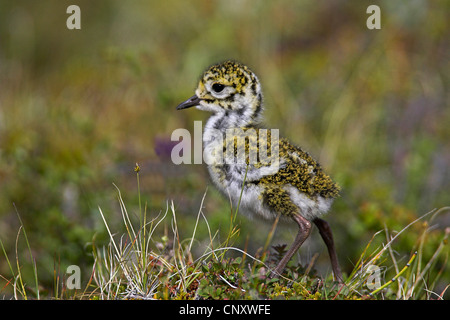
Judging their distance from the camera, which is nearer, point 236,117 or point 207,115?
point 236,117

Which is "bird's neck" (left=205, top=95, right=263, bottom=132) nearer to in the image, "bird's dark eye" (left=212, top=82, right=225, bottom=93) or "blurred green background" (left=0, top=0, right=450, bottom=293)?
"bird's dark eye" (left=212, top=82, right=225, bottom=93)

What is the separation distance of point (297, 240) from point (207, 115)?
4.25 m

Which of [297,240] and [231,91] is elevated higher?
[231,91]

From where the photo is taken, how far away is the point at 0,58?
9945mm

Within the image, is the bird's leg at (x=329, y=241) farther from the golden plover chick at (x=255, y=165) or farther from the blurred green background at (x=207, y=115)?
the blurred green background at (x=207, y=115)

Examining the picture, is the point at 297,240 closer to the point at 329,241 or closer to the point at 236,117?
the point at 329,241

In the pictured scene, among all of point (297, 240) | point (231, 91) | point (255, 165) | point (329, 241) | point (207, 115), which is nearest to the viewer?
point (297, 240)

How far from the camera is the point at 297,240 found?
3529 mm

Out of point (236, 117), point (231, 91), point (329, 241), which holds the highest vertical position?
point (231, 91)

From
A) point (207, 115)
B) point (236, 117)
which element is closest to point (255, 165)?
point (236, 117)

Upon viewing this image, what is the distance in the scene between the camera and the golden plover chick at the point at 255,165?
11.9 ft

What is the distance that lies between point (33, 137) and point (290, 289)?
183 inches

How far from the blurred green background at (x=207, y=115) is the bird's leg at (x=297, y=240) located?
1.46 metres
